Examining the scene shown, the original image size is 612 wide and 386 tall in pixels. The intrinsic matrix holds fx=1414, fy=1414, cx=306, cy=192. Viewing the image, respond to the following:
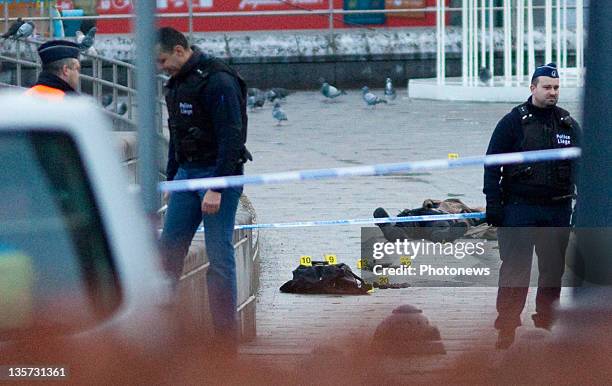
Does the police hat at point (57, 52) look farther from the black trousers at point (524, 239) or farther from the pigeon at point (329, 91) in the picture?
the pigeon at point (329, 91)

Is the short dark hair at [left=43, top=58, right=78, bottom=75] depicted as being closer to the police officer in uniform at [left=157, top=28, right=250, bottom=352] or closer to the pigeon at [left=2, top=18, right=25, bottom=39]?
the police officer in uniform at [left=157, top=28, right=250, bottom=352]

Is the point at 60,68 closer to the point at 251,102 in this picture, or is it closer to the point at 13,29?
the point at 13,29

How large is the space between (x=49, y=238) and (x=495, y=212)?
3.53 metres

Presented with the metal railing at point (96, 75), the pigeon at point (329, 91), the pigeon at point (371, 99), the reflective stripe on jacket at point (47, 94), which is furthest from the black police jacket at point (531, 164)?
the pigeon at point (329, 91)

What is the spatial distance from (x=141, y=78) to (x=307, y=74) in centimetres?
2309

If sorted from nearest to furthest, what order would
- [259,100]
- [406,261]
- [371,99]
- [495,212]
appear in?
[495,212] < [406,261] < [371,99] < [259,100]

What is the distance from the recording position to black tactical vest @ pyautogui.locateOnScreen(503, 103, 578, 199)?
18.6 ft

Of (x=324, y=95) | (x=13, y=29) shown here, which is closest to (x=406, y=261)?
(x=13, y=29)

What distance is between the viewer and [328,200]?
1223 cm

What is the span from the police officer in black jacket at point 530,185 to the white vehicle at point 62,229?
9.97 ft

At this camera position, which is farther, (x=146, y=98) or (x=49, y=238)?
(x=146, y=98)

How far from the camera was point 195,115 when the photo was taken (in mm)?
5453

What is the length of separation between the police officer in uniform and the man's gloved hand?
1.13 metres

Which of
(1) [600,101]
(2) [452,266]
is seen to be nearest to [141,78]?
(1) [600,101]
